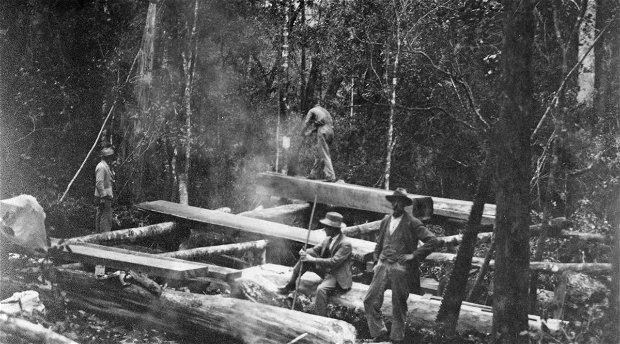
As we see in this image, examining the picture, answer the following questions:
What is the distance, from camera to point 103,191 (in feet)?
42.3

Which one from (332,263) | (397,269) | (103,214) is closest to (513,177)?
(397,269)

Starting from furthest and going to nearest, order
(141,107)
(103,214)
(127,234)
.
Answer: (141,107) < (103,214) < (127,234)

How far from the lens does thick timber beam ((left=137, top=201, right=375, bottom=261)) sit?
33.5ft

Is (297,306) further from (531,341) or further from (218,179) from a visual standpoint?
(218,179)

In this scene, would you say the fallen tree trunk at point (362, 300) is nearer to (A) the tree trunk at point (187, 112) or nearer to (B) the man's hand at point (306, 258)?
(B) the man's hand at point (306, 258)

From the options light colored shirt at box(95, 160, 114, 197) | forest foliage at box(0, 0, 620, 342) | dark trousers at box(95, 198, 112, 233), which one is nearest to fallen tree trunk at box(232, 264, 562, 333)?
light colored shirt at box(95, 160, 114, 197)

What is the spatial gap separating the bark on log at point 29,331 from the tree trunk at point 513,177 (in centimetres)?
498

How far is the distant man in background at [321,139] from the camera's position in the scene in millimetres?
13594

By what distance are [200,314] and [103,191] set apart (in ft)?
18.0

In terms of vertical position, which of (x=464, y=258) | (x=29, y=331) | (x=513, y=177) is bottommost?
(x=29, y=331)

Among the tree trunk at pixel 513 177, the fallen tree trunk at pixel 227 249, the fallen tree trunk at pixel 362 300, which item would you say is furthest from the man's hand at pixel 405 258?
the fallen tree trunk at pixel 227 249

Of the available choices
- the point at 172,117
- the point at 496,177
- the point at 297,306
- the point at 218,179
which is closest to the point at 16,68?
the point at 172,117

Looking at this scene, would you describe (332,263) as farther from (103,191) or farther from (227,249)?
(103,191)

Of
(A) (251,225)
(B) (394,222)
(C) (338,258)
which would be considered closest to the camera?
(B) (394,222)
